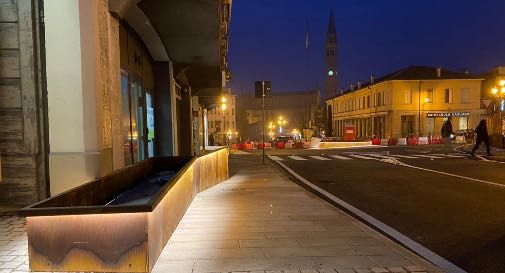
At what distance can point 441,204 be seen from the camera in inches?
319

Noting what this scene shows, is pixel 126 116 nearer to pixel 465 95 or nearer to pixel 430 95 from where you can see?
pixel 430 95

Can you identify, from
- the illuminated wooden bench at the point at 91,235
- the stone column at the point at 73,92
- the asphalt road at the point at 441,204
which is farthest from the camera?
the stone column at the point at 73,92

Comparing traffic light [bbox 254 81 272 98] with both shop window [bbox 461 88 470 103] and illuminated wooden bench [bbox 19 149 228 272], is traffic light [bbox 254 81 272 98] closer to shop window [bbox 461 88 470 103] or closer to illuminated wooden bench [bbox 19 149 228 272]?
illuminated wooden bench [bbox 19 149 228 272]

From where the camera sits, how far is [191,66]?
15.4 metres

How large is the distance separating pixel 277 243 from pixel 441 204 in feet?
15.6

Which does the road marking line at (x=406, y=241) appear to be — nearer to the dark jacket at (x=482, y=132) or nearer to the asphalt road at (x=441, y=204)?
the asphalt road at (x=441, y=204)

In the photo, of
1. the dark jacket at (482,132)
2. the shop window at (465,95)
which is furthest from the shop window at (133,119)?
the shop window at (465,95)

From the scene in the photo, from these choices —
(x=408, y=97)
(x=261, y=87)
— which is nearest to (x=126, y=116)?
(x=261, y=87)

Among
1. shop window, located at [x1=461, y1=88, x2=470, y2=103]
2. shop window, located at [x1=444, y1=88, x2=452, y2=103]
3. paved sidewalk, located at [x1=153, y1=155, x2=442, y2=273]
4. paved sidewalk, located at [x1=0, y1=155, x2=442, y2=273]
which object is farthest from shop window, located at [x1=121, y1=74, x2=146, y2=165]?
shop window, located at [x1=461, y1=88, x2=470, y2=103]

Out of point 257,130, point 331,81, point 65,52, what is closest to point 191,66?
point 65,52

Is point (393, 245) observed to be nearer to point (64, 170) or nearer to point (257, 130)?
point (64, 170)

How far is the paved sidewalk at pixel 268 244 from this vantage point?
420cm

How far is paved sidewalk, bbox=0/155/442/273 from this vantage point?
4.20 meters

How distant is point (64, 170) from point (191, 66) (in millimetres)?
9532
